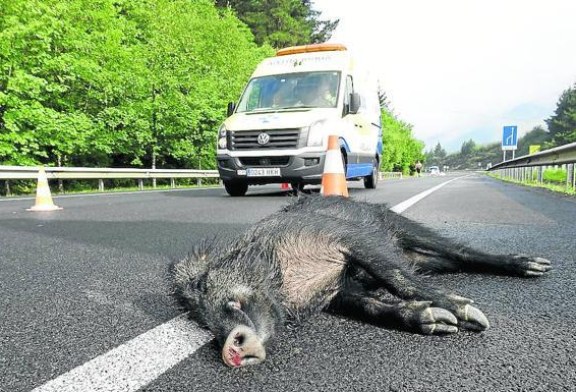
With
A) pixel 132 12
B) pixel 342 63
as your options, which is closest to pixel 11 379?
pixel 342 63

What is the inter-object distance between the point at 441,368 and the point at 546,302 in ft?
3.46

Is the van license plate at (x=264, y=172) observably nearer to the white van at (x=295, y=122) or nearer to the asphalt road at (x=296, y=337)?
the white van at (x=295, y=122)

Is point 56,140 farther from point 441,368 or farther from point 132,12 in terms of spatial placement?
point 441,368

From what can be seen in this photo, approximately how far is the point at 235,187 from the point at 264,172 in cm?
130

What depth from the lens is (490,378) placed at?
1.56m

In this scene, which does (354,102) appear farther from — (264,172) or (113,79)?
(113,79)

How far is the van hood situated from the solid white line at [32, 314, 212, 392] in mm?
8090

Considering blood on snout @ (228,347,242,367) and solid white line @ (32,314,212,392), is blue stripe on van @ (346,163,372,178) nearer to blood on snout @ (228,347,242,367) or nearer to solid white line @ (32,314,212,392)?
solid white line @ (32,314,212,392)

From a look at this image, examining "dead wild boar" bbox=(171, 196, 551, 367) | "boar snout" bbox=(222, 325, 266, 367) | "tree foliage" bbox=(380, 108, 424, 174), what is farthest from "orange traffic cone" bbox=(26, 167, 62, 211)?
"tree foliage" bbox=(380, 108, 424, 174)

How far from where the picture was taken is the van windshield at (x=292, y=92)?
10883 millimetres

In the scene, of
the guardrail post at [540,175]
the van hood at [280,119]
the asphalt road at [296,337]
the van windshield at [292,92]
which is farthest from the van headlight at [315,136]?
the guardrail post at [540,175]

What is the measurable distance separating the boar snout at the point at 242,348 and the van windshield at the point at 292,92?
30.6ft

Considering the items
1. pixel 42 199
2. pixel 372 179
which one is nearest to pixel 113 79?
pixel 372 179

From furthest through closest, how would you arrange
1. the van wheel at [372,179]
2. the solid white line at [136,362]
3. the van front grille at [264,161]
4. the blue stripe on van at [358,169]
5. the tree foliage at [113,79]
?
the tree foliage at [113,79], the van wheel at [372,179], the blue stripe on van at [358,169], the van front grille at [264,161], the solid white line at [136,362]
